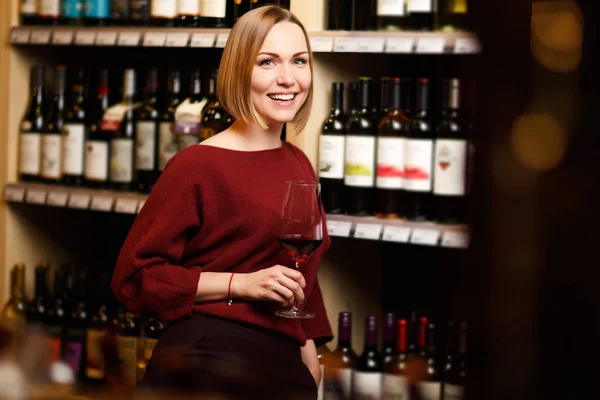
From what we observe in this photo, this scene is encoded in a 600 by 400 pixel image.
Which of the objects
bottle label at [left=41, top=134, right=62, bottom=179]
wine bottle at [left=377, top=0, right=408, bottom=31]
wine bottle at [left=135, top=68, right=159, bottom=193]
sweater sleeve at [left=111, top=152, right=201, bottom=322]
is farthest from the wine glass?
bottle label at [left=41, top=134, right=62, bottom=179]

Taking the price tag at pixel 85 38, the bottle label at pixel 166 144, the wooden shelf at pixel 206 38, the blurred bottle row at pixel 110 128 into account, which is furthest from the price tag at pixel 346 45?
the price tag at pixel 85 38

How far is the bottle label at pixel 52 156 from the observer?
8.96 feet

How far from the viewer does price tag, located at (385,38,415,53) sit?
2.02 m

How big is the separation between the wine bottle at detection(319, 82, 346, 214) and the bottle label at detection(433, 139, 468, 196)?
27 centimetres

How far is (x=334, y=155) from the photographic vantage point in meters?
2.18

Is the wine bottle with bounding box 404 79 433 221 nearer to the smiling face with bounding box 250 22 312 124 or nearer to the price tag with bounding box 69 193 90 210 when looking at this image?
the smiling face with bounding box 250 22 312 124

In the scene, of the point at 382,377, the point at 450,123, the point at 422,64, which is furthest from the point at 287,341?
the point at 422,64

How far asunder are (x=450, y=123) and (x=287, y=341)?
2.39 feet

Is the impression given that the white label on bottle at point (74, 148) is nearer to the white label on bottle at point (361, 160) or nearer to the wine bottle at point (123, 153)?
the wine bottle at point (123, 153)

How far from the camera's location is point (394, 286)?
256 centimetres

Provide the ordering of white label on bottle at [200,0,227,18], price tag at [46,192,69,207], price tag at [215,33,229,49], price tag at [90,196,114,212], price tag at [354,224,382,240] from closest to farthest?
price tag at [354,224,382,240] → price tag at [215,33,229,49] → white label on bottle at [200,0,227,18] → price tag at [90,196,114,212] → price tag at [46,192,69,207]

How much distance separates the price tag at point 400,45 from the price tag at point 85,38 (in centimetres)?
105

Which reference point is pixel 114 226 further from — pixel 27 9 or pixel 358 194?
pixel 358 194

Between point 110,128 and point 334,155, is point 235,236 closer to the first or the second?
point 334,155
